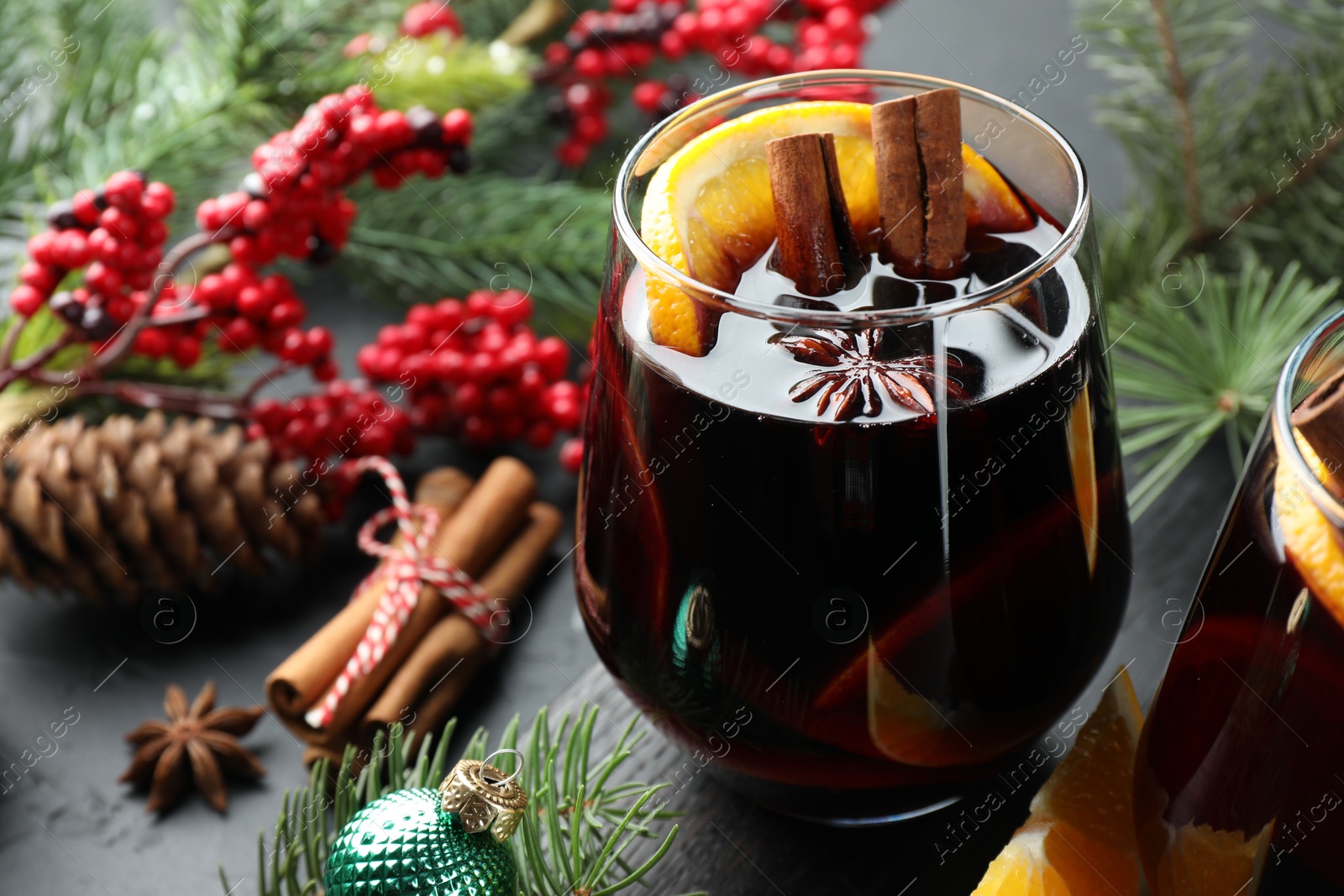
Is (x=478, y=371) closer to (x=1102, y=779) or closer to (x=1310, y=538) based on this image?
(x=1102, y=779)

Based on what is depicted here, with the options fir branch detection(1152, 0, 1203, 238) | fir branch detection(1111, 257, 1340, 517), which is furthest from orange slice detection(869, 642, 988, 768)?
fir branch detection(1152, 0, 1203, 238)

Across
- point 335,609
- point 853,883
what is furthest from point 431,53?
point 853,883

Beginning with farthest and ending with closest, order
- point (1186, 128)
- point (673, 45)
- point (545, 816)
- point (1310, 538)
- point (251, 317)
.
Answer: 1. point (673, 45)
2. point (1186, 128)
3. point (251, 317)
4. point (545, 816)
5. point (1310, 538)

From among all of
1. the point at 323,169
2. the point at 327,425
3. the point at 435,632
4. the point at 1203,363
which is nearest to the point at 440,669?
the point at 435,632

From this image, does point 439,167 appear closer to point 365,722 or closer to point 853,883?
point 365,722

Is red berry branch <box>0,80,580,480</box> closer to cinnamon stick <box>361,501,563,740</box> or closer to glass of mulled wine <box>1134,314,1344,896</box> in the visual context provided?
cinnamon stick <box>361,501,563,740</box>

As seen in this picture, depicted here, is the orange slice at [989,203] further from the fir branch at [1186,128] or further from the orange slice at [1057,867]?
the fir branch at [1186,128]

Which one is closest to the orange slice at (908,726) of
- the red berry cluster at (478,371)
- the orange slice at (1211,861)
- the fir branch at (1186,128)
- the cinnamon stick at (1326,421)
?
the orange slice at (1211,861)
